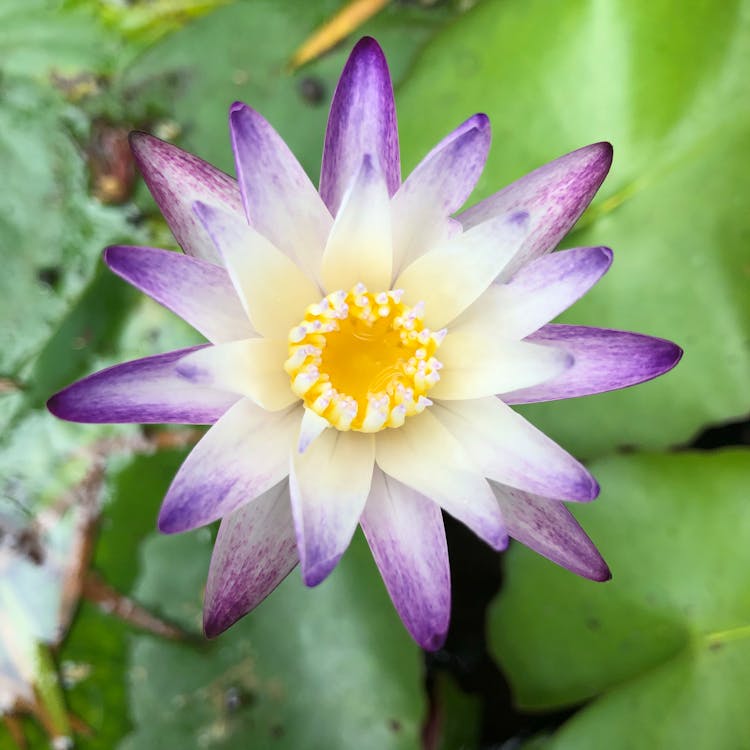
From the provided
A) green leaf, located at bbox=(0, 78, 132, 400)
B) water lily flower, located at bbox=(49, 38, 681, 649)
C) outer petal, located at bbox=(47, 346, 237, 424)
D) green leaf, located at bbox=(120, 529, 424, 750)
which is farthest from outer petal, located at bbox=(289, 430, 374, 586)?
green leaf, located at bbox=(0, 78, 132, 400)

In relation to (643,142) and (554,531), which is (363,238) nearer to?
(554,531)

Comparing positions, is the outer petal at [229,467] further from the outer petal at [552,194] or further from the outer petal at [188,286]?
the outer petal at [552,194]

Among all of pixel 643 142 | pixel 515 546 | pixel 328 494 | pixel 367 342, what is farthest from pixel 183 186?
pixel 515 546

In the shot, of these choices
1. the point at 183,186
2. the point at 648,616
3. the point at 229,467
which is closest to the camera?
the point at 229,467

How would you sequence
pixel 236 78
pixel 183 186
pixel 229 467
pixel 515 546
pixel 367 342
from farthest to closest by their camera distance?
pixel 236 78, pixel 515 546, pixel 367 342, pixel 183 186, pixel 229 467

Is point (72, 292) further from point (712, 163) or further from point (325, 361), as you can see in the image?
point (712, 163)

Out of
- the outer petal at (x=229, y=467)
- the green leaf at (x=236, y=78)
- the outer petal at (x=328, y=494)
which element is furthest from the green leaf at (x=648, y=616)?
the green leaf at (x=236, y=78)

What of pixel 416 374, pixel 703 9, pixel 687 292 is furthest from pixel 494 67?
pixel 416 374
